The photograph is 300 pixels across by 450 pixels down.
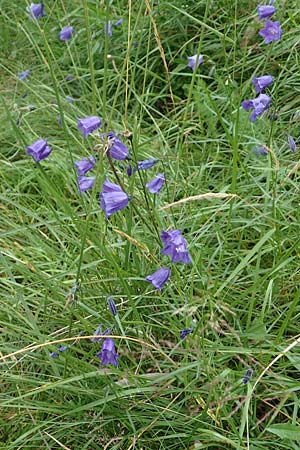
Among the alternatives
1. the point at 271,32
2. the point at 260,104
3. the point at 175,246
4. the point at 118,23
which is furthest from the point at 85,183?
the point at 118,23

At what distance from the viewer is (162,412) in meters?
1.56

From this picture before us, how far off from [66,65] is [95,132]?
1.82 metres

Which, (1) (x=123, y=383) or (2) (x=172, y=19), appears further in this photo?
(2) (x=172, y=19)

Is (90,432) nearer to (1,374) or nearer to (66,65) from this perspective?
(1,374)

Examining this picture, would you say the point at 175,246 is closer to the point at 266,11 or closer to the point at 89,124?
the point at 89,124

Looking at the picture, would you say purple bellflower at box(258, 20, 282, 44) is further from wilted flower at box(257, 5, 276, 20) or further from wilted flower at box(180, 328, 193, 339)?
wilted flower at box(180, 328, 193, 339)

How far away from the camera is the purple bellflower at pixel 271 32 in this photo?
225 centimetres

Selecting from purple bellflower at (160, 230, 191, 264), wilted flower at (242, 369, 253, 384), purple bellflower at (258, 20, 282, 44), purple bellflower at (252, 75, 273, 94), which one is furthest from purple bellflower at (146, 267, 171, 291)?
purple bellflower at (258, 20, 282, 44)

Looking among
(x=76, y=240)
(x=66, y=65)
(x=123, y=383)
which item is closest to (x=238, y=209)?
(x=76, y=240)

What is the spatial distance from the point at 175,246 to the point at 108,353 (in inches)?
10.9

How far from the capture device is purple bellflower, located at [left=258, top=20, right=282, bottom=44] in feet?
7.38

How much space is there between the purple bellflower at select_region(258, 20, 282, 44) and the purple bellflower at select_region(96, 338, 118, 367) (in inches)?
45.2

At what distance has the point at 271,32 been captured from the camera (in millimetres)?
2260

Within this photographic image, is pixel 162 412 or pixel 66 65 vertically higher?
pixel 162 412
